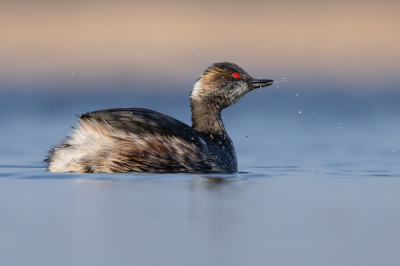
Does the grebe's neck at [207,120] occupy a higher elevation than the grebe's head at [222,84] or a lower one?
lower

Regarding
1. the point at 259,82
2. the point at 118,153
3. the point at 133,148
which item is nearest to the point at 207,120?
the point at 259,82

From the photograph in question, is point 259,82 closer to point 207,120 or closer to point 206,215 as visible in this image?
point 207,120

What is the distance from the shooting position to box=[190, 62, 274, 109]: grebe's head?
26.4 feet

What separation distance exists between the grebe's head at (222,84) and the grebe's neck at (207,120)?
0.05 meters

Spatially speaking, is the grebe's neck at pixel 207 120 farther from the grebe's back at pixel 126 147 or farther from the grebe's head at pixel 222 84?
the grebe's back at pixel 126 147

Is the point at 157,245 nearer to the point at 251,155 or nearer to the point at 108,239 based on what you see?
the point at 108,239

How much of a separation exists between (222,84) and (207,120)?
21.0 inches

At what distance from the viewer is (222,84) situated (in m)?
8.05

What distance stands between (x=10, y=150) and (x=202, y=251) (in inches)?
252

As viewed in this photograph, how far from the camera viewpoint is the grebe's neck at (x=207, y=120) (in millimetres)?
7949

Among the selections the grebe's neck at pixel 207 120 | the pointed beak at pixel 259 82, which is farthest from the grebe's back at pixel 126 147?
the pointed beak at pixel 259 82

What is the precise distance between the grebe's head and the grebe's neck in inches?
2.2

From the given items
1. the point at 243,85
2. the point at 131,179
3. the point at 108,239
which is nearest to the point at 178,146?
the point at 131,179

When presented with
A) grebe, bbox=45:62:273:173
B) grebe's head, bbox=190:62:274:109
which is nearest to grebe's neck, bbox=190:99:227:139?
grebe's head, bbox=190:62:274:109
